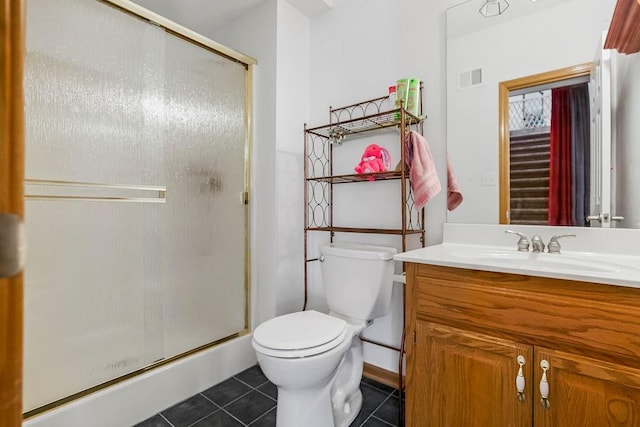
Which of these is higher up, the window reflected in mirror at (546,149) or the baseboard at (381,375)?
the window reflected in mirror at (546,149)

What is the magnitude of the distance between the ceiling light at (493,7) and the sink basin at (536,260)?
1089mm

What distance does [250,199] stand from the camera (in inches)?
80.2

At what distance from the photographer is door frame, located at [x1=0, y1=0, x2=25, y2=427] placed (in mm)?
280

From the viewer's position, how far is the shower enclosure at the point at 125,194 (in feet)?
4.10

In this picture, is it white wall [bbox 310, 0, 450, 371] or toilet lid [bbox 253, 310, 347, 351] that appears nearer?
toilet lid [bbox 253, 310, 347, 351]

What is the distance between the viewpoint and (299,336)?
1240 millimetres

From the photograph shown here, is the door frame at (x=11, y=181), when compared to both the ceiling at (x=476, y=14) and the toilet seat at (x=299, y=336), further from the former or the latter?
the ceiling at (x=476, y=14)

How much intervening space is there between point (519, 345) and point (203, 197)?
1.62 m

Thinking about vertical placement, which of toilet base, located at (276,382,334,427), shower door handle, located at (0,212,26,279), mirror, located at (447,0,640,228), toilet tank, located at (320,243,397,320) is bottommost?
toilet base, located at (276,382,334,427)

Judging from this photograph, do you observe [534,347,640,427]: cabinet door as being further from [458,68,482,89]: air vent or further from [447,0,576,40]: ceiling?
[447,0,576,40]: ceiling

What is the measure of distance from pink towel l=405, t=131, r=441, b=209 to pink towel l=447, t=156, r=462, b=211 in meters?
0.15

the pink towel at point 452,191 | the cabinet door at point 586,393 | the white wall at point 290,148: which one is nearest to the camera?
the cabinet door at point 586,393

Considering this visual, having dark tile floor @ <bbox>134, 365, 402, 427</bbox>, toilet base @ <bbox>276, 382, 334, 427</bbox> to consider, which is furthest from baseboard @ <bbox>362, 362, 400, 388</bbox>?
toilet base @ <bbox>276, 382, 334, 427</bbox>

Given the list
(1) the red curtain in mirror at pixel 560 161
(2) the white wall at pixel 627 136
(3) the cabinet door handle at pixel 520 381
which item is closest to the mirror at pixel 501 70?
(2) the white wall at pixel 627 136
